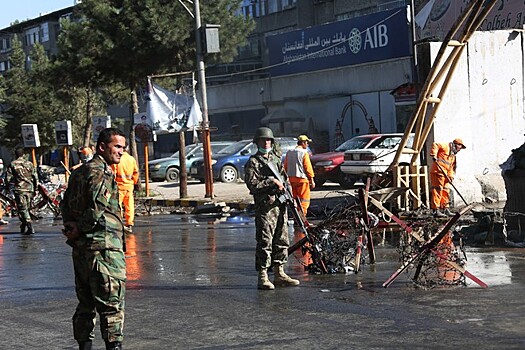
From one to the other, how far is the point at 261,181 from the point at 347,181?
17.3 m

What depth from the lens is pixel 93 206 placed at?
6.93 m

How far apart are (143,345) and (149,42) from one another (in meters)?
21.5

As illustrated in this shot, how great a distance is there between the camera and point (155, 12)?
92.5ft

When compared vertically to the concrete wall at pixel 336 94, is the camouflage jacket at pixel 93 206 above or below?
below

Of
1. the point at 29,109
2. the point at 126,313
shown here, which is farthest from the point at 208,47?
the point at 29,109

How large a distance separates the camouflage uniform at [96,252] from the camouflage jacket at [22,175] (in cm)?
1256

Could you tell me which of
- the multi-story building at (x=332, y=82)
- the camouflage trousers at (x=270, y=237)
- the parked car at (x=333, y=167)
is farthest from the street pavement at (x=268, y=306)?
the multi-story building at (x=332, y=82)

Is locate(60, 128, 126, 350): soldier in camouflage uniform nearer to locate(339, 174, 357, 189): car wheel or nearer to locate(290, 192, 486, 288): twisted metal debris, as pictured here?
locate(290, 192, 486, 288): twisted metal debris

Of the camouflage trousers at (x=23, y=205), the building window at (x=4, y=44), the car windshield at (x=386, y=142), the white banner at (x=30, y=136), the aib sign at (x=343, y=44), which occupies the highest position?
the building window at (x=4, y=44)

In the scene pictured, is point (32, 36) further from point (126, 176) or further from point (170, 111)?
point (126, 176)

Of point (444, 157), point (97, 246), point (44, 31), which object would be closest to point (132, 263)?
point (97, 246)

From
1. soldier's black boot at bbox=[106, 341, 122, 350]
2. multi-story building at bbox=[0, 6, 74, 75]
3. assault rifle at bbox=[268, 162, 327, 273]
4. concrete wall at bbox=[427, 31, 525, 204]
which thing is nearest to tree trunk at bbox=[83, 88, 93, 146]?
concrete wall at bbox=[427, 31, 525, 204]

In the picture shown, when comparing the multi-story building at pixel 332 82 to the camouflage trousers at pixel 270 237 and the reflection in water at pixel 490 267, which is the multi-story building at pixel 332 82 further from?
the camouflage trousers at pixel 270 237

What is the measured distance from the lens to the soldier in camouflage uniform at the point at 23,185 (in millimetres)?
19141
